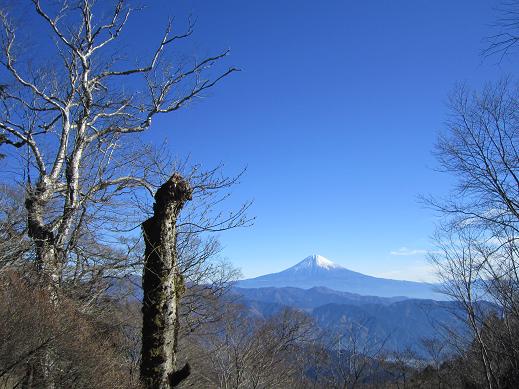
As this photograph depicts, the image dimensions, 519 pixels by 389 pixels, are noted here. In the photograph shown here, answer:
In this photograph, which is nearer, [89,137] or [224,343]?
[89,137]

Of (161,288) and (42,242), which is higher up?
(42,242)

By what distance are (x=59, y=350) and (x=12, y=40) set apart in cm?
628

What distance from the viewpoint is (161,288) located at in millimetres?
6016

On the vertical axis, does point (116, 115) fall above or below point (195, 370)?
above

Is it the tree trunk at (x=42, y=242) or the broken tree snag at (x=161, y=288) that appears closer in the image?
the broken tree snag at (x=161, y=288)

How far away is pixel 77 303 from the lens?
9297 millimetres

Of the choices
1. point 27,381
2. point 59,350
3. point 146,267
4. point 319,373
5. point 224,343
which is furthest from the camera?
point 319,373

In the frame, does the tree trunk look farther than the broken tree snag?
Yes

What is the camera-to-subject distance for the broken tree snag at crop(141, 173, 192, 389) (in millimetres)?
5672

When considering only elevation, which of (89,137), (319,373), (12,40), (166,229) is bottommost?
(319,373)

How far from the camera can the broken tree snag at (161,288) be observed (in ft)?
18.6

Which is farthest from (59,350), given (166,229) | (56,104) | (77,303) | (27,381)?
(56,104)

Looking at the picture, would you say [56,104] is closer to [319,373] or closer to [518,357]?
[518,357]

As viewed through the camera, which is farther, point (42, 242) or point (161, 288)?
point (42, 242)
